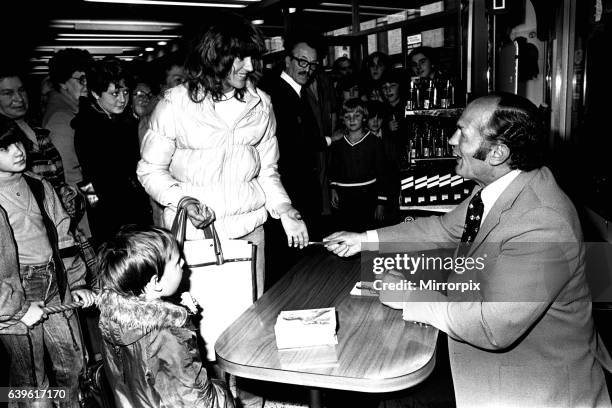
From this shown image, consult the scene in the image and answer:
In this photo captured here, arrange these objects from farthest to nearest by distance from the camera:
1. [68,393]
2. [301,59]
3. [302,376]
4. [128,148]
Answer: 1. [301,59]
2. [128,148]
3. [68,393]
4. [302,376]

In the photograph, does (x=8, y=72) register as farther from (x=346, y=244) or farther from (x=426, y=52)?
(x=426, y=52)

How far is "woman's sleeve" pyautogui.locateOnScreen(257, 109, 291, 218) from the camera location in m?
2.42

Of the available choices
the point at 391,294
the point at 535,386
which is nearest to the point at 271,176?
the point at 391,294

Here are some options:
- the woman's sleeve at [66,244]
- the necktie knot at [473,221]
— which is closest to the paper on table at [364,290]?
the necktie knot at [473,221]

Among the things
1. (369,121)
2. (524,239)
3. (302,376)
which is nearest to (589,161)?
(369,121)

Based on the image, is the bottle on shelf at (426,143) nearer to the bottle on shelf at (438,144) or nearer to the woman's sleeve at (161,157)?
the bottle on shelf at (438,144)

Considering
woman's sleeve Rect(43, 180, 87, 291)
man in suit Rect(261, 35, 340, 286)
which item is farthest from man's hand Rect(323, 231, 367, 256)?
man in suit Rect(261, 35, 340, 286)

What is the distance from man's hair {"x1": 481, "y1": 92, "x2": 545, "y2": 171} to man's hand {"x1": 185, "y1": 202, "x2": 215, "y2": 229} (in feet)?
3.62

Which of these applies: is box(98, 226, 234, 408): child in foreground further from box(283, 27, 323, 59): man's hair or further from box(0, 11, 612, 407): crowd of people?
box(283, 27, 323, 59): man's hair

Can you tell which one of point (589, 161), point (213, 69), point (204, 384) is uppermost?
point (213, 69)

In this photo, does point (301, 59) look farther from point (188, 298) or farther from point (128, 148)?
point (188, 298)

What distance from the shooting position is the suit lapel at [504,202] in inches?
62.0

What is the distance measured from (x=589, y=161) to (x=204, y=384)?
2973 mm

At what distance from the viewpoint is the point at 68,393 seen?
2346 millimetres
